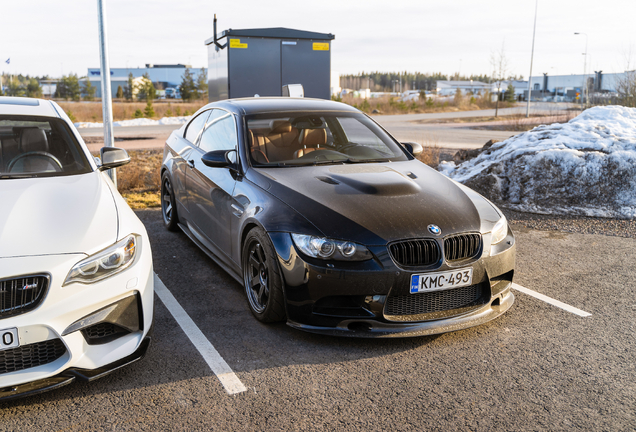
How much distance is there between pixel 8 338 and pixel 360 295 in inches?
74.2

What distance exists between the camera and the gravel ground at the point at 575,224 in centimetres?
658

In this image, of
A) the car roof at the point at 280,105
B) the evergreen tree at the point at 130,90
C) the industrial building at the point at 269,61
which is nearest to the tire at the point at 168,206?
the car roof at the point at 280,105

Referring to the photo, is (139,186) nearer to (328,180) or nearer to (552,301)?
(328,180)

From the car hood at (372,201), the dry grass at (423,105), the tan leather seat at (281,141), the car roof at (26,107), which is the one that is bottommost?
the car hood at (372,201)

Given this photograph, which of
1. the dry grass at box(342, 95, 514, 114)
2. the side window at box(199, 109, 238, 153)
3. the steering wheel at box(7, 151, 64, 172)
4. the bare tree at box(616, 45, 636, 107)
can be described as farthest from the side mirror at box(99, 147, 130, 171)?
the dry grass at box(342, 95, 514, 114)

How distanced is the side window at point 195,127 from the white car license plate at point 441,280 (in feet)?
10.2

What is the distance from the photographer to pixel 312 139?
483 centimetres

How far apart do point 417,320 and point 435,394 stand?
56cm

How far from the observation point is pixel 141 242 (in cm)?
315

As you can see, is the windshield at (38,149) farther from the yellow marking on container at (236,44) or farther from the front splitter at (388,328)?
the yellow marking on container at (236,44)

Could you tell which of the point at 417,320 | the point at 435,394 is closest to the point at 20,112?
the point at 417,320

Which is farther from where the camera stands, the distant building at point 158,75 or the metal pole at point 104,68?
the distant building at point 158,75

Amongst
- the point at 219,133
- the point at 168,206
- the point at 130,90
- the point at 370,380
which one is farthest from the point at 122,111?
the point at 370,380

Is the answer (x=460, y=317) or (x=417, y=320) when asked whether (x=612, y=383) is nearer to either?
(x=460, y=317)
